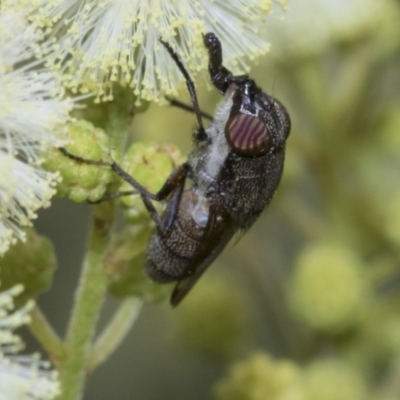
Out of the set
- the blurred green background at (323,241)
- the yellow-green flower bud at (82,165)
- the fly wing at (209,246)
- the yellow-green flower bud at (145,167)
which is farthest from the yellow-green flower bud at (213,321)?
the yellow-green flower bud at (82,165)

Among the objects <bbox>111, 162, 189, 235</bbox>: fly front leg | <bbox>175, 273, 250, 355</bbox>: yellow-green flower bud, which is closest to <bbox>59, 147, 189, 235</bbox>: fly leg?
<bbox>111, 162, 189, 235</bbox>: fly front leg

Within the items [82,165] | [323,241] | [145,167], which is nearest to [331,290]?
[323,241]

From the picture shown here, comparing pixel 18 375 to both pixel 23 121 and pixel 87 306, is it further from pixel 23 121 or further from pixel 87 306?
pixel 23 121

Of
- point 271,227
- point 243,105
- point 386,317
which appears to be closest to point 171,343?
point 271,227

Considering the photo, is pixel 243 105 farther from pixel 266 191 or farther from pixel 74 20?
pixel 74 20

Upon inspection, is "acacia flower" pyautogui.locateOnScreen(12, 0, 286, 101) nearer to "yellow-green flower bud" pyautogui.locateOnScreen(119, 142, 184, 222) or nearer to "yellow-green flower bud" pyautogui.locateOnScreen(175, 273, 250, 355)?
"yellow-green flower bud" pyautogui.locateOnScreen(119, 142, 184, 222)

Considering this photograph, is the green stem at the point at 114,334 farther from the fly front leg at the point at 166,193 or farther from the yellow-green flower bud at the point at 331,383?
the yellow-green flower bud at the point at 331,383
